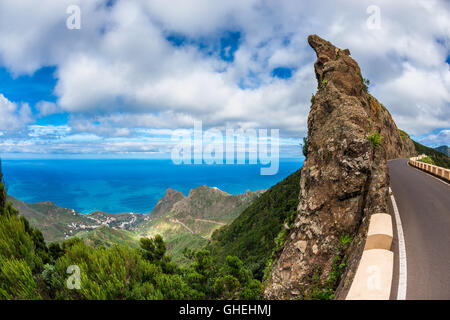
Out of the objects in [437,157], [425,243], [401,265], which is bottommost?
[401,265]

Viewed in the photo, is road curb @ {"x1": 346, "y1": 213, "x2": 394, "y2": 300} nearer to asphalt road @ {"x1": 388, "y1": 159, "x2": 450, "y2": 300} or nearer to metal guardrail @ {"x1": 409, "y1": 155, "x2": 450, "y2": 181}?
asphalt road @ {"x1": 388, "y1": 159, "x2": 450, "y2": 300}

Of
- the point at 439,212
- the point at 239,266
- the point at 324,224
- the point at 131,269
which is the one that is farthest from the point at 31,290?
the point at 439,212

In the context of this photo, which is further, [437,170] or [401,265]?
[437,170]

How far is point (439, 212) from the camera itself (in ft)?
34.0

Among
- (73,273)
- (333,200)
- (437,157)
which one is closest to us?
(73,273)

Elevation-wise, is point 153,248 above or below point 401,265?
below

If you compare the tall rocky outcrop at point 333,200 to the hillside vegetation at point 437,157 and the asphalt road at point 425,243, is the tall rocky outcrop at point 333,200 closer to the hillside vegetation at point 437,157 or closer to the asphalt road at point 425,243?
the asphalt road at point 425,243

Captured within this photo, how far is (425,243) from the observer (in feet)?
24.5

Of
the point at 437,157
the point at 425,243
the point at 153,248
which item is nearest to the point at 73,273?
the point at 153,248

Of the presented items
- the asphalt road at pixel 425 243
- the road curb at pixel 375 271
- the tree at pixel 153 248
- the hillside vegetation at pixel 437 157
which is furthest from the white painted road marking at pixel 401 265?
the hillside vegetation at pixel 437 157

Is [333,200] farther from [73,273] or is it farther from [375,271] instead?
[73,273]

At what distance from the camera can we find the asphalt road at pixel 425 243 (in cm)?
529

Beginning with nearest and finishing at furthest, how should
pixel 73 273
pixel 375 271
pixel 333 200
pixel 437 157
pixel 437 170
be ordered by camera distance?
1. pixel 375 271
2. pixel 73 273
3. pixel 333 200
4. pixel 437 170
5. pixel 437 157
